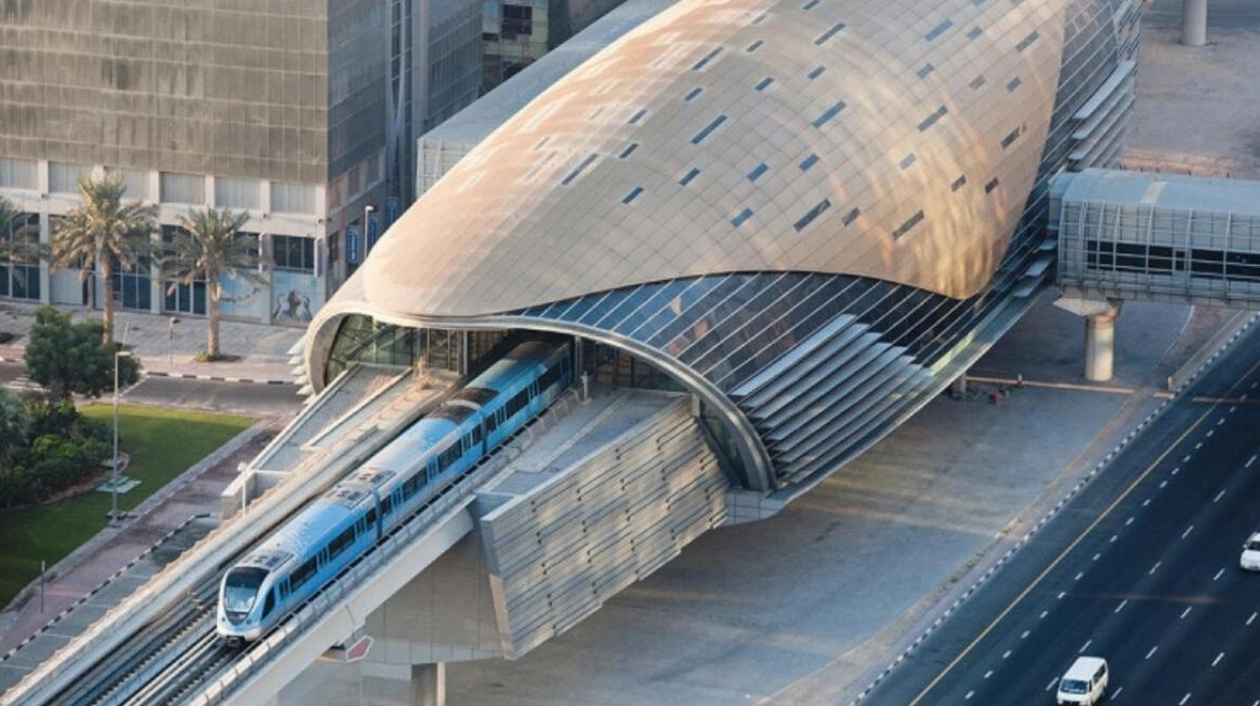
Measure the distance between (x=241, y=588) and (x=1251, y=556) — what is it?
5472 centimetres

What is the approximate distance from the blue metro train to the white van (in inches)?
1116

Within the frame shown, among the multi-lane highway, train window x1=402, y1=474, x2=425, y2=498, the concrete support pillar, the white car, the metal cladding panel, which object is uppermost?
train window x1=402, y1=474, x2=425, y2=498

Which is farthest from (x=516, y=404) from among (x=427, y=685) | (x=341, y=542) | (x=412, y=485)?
(x=341, y=542)

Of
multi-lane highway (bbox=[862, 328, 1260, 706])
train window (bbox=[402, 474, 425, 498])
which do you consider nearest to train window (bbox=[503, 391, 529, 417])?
train window (bbox=[402, 474, 425, 498])

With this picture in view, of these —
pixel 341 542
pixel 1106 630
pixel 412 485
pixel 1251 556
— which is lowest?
pixel 1106 630

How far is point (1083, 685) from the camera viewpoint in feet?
592

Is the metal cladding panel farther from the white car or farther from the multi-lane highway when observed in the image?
the white car

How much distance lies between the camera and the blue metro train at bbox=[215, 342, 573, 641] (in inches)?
6599

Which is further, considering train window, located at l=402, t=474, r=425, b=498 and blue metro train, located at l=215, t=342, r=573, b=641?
train window, located at l=402, t=474, r=425, b=498

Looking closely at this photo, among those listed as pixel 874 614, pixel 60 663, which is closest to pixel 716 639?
pixel 874 614

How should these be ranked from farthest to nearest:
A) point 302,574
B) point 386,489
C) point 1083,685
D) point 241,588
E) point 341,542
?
1. point 1083,685
2. point 386,489
3. point 341,542
4. point 302,574
5. point 241,588

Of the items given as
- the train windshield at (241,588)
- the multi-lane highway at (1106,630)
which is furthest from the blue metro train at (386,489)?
the multi-lane highway at (1106,630)

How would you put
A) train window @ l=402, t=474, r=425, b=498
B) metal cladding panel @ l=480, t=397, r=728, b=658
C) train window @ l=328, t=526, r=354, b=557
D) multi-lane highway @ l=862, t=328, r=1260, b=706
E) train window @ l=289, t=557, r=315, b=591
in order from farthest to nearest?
1. multi-lane highway @ l=862, t=328, r=1260, b=706
2. metal cladding panel @ l=480, t=397, r=728, b=658
3. train window @ l=402, t=474, r=425, b=498
4. train window @ l=328, t=526, r=354, b=557
5. train window @ l=289, t=557, r=315, b=591

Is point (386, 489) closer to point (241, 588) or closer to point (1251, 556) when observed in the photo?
point (241, 588)
